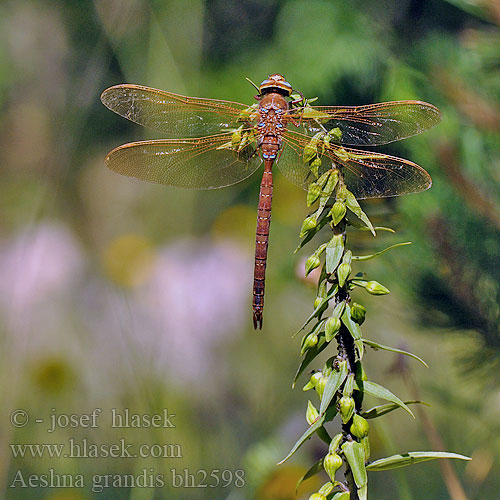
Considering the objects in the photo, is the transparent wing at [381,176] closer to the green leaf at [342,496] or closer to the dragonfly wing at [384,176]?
the dragonfly wing at [384,176]

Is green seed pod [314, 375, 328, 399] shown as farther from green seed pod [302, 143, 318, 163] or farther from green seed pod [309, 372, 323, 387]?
green seed pod [302, 143, 318, 163]

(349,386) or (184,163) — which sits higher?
(184,163)

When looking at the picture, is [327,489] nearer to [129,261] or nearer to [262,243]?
[262,243]

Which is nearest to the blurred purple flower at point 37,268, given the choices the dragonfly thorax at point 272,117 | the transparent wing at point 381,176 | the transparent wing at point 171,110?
the transparent wing at point 171,110

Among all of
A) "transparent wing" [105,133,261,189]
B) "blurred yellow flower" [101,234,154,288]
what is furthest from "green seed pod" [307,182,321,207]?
"blurred yellow flower" [101,234,154,288]

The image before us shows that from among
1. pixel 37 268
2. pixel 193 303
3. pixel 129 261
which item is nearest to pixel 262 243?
pixel 193 303

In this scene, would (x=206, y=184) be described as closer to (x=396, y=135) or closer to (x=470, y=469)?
(x=396, y=135)
